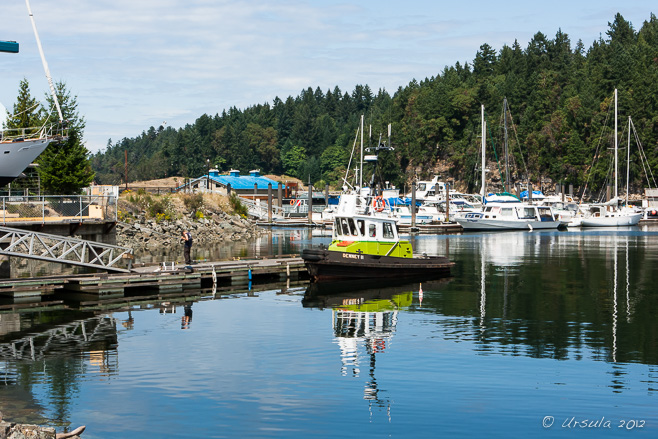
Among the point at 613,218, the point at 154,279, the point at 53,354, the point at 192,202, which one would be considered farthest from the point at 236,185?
the point at 53,354

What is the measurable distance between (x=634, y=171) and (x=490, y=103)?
39161 mm

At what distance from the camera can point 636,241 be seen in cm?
7462

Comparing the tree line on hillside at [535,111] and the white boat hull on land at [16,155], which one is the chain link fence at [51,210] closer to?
the white boat hull on land at [16,155]

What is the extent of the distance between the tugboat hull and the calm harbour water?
53.1 inches

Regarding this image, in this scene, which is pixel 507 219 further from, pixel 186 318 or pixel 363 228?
pixel 186 318

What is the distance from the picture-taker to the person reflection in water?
99.0 ft

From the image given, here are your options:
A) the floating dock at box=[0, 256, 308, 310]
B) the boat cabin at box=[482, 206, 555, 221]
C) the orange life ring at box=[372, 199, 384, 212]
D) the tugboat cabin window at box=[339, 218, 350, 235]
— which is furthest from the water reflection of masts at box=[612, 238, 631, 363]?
the boat cabin at box=[482, 206, 555, 221]

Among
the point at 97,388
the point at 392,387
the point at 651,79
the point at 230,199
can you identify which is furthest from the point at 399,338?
the point at 651,79

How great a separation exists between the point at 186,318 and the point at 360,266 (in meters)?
12.8

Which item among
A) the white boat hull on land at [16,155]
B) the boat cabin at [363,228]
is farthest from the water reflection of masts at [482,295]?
the white boat hull on land at [16,155]

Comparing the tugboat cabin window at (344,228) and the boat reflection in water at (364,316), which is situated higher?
the tugboat cabin window at (344,228)

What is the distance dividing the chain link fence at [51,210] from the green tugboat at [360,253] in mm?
11476

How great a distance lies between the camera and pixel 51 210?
4159 cm

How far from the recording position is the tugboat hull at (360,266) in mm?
41344
